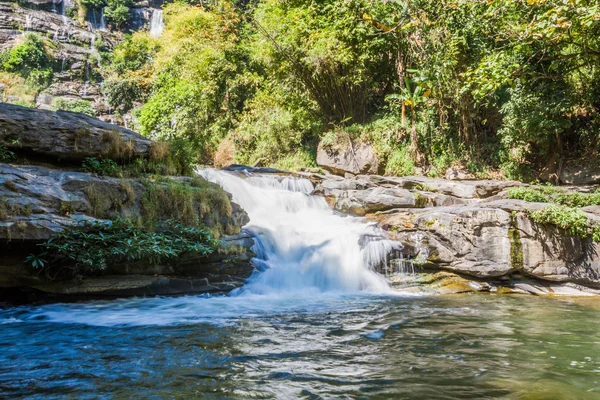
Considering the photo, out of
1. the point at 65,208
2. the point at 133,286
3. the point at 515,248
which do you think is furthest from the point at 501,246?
the point at 65,208

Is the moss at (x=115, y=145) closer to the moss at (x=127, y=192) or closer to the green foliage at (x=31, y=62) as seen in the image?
the moss at (x=127, y=192)

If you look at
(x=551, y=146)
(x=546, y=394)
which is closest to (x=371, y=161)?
(x=551, y=146)

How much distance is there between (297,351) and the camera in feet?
14.5

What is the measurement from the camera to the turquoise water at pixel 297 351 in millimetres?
3375

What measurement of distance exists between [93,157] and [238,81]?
53.4ft

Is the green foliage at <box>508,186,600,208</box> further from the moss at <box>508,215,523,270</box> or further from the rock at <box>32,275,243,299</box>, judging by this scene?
the rock at <box>32,275,243,299</box>

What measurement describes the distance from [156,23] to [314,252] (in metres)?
39.8

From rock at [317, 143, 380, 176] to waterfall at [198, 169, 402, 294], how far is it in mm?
5250

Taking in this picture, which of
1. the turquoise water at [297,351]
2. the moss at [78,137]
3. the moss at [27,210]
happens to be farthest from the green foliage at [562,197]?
the moss at [27,210]

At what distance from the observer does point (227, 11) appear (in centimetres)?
2517

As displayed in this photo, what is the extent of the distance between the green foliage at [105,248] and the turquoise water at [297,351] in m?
0.68

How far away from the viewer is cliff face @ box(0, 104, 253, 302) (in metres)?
6.61

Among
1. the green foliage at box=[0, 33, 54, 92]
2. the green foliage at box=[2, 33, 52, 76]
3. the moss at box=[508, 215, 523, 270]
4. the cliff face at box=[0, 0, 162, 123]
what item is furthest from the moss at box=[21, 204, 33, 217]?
the green foliage at box=[2, 33, 52, 76]

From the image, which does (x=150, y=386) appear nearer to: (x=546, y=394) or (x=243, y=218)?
(x=546, y=394)
